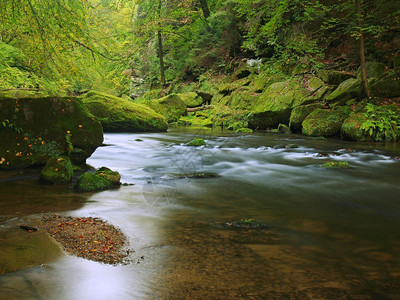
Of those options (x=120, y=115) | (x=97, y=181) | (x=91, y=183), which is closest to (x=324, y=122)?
(x=120, y=115)

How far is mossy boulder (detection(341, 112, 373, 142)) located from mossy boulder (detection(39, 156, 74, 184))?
9.45 meters

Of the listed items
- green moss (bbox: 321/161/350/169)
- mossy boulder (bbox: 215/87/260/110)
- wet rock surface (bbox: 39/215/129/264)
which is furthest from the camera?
mossy boulder (bbox: 215/87/260/110)

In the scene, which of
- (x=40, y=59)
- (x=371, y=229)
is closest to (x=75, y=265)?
(x=371, y=229)

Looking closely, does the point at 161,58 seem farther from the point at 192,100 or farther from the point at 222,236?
the point at 222,236

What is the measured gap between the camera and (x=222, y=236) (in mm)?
3281

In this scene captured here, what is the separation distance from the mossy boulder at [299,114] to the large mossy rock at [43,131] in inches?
371

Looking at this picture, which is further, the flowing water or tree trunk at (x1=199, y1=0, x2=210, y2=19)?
tree trunk at (x1=199, y1=0, x2=210, y2=19)

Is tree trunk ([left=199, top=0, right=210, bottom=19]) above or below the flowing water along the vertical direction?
above

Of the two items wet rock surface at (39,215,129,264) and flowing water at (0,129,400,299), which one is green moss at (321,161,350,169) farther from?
wet rock surface at (39,215,129,264)

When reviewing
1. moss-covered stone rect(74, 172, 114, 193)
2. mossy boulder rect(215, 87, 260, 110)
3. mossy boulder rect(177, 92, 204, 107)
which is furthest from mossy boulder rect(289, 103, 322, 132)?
moss-covered stone rect(74, 172, 114, 193)

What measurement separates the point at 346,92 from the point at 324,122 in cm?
154

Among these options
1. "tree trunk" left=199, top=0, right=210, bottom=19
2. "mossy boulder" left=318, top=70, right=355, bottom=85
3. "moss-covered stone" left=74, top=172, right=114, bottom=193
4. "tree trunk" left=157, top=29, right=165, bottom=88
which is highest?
"tree trunk" left=199, top=0, right=210, bottom=19

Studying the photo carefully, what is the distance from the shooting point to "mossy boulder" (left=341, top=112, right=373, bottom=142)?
1103cm

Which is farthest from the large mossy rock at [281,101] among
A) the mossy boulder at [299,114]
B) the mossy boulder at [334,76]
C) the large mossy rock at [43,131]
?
the large mossy rock at [43,131]
